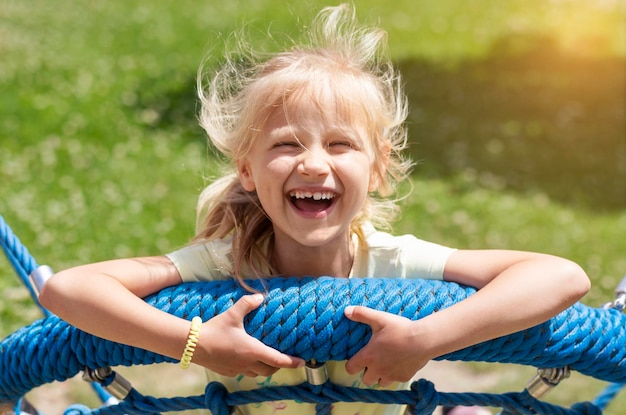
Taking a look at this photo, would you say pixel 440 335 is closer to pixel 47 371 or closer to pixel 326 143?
pixel 326 143

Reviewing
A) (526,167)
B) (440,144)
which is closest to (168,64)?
(440,144)

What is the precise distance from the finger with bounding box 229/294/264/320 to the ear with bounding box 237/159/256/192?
50 centimetres

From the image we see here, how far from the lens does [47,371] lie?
5.60 ft

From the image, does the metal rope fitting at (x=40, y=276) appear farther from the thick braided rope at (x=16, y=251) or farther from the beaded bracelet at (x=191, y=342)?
the beaded bracelet at (x=191, y=342)

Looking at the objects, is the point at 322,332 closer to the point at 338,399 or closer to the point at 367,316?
the point at 367,316

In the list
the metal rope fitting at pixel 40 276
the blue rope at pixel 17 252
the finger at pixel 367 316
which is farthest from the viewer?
the blue rope at pixel 17 252

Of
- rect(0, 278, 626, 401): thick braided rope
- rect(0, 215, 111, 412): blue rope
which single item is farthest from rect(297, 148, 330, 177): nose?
rect(0, 215, 111, 412): blue rope

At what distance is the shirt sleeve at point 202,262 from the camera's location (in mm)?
1911

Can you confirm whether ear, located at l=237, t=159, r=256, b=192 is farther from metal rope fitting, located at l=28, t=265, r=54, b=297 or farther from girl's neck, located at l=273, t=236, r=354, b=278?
metal rope fitting, located at l=28, t=265, r=54, b=297

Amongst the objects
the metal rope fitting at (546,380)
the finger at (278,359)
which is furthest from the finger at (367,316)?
the metal rope fitting at (546,380)

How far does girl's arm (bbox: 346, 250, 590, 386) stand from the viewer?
1512mm

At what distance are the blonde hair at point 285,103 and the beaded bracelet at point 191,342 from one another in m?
0.33

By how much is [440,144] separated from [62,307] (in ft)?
22.0

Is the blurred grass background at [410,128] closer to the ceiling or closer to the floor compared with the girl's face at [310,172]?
closer to the ceiling
